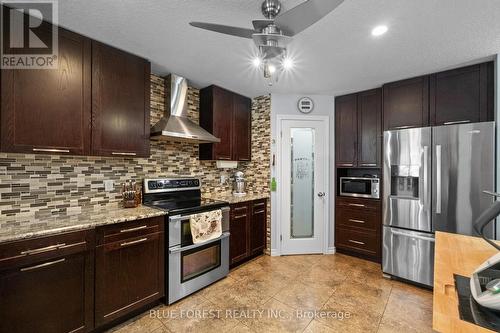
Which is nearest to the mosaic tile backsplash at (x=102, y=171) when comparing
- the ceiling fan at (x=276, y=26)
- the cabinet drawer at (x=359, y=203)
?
the cabinet drawer at (x=359, y=203)

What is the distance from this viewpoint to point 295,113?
3.43m

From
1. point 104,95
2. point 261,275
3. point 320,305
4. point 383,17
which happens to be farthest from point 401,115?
point 104,95

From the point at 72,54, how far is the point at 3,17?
0.40 metres

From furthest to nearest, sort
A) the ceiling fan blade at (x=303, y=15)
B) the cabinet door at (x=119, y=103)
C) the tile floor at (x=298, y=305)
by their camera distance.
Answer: the cabinet door at (x=119, y=103)
the tile floor at (x=298, y=305)
the ceiling fan blade at (x=303, y=15)

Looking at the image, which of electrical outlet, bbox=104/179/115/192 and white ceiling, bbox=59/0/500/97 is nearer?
white ceiling, bbox=59/0/500/97

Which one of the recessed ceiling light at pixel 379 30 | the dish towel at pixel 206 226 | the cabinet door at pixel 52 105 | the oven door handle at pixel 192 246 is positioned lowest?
the oven door handle at pixel 192 246

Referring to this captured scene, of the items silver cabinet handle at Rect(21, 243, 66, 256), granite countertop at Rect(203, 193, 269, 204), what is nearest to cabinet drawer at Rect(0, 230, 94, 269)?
silver cabinet handle at Rect(21, 243, 66, 256)

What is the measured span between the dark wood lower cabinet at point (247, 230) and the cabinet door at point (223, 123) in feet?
2.58

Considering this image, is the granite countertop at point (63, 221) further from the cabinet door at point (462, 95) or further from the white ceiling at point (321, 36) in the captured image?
the cabinet door at point (462, 95)

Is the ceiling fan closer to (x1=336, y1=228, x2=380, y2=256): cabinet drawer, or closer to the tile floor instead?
the tile floor

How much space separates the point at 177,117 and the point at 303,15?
6.45 ft

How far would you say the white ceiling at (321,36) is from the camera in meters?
1.53

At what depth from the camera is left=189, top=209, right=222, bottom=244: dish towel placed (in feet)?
7.50

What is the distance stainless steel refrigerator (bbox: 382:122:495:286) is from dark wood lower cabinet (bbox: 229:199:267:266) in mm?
1632
